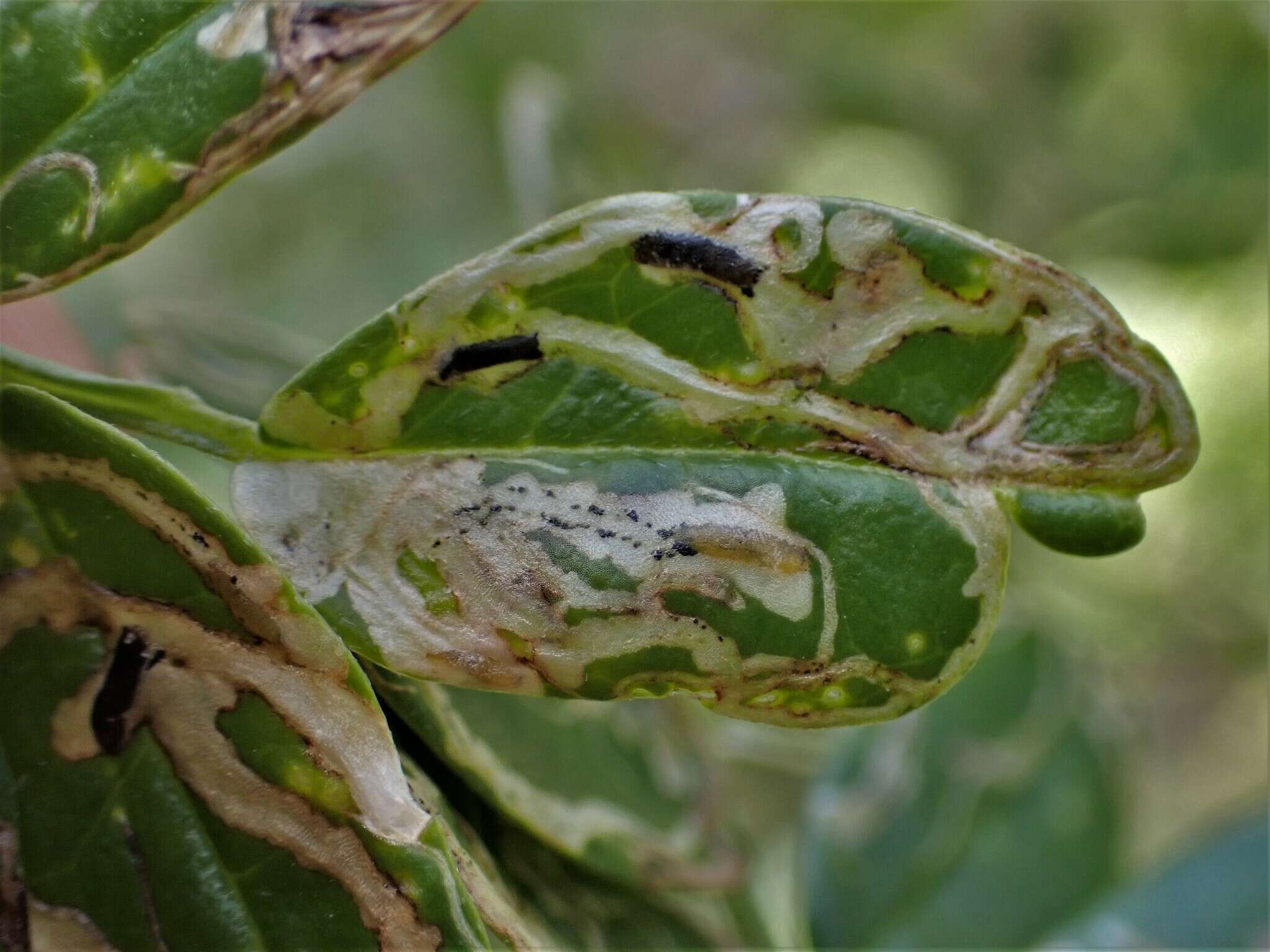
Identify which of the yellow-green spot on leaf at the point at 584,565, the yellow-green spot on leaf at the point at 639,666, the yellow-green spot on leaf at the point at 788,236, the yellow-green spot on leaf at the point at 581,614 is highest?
the yellow-green spot on leaf at the point at 788,236

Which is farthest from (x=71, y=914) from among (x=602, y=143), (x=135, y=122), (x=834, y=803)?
(x=602, y=143)

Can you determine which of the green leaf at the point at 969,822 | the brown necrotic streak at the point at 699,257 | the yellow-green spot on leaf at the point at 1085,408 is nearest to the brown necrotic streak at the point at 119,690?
the brown necrotic streak at the point at 699,257

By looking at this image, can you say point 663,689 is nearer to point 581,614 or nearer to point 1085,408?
point 581,614

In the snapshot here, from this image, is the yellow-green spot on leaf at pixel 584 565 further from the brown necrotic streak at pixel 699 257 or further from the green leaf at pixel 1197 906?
the green leaf at pixel 1197 906

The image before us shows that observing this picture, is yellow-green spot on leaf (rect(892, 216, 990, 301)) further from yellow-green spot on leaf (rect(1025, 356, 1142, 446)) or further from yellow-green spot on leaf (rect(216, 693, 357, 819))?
yellow-green spot on leaf (rect(216, 693, 357, 819))

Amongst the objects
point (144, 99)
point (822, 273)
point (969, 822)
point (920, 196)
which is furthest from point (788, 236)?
point (920, 196)
